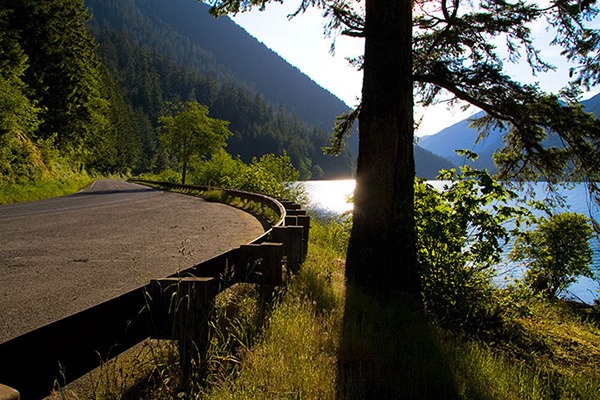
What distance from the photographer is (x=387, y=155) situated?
5578 mm

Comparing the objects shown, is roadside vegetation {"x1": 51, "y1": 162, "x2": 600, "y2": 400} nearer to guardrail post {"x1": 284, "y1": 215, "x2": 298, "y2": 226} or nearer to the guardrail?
the guardrail

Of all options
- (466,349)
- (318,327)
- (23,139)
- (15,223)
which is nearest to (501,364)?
(466,349)

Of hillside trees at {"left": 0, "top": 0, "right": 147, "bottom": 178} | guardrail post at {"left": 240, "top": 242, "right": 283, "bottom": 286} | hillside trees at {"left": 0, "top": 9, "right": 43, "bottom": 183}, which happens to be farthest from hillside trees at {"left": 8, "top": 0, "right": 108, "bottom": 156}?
guardrail post at {"left": 240, "top": 242, "right": 283, "bottom": 286}

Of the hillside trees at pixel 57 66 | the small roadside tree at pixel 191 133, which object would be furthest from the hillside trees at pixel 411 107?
the small roadside tree at pixel 191 133

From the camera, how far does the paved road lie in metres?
4.17

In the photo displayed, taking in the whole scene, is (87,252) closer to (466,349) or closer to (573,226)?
(466,349)

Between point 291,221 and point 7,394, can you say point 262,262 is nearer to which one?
point 291,221

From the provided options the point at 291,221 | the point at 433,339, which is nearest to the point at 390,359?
the point at 433,339

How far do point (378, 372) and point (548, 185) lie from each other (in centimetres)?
644

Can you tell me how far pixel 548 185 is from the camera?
7.35 metres

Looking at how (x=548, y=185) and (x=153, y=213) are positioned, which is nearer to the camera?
(x=548, y=185)

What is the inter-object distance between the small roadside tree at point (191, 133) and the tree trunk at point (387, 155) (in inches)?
1728

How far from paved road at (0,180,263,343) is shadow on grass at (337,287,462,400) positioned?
5.44ft

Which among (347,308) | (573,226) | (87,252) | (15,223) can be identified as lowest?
(15,223)
